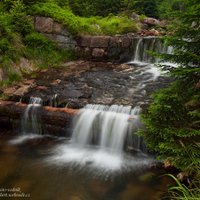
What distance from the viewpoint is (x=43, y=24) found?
13.1m

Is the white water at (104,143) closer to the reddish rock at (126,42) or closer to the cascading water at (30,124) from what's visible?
the cascading water at (30,124)

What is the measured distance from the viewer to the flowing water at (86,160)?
3943 mm

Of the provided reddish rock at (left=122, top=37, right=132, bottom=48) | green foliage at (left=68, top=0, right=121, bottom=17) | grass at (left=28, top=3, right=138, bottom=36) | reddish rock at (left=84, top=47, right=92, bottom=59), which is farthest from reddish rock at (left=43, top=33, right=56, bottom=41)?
green foliage at (left=68, top=0, right=121, bottom=17)

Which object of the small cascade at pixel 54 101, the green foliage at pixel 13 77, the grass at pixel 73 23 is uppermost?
the grass at pixel 73 23

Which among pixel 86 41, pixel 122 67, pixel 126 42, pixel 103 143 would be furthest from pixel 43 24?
pixel 103 143

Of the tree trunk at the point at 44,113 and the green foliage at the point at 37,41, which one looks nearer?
the tree trunk at the point at 44,113

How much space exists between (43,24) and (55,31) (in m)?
1.02

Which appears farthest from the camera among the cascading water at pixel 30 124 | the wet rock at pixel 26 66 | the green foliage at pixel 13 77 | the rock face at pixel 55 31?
the rock face at pixel 55 31

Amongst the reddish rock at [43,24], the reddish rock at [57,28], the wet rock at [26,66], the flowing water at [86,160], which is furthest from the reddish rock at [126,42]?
the wet rock at [26,66]

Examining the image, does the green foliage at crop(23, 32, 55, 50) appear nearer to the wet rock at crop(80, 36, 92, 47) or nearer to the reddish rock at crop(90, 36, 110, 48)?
the wet rock at crop(80, 36, 92, 47)

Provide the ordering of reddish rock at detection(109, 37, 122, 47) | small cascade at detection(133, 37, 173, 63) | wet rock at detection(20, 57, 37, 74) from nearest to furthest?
wet rock at detection(20, 57, 37, 74)
small cascade at detection(133, 37, 173, 63)
reddish rock at detection(109, 37, 122, 47)

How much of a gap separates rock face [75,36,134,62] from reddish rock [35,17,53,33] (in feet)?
9.41

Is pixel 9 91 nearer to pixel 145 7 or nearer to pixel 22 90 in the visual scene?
pixel 22 90

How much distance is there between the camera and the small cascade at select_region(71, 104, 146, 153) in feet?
18.2
